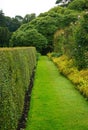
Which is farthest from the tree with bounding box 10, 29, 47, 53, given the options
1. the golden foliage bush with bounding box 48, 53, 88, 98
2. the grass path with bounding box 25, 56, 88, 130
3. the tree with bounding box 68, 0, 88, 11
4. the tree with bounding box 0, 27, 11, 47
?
the grass path with bounding box 25, 56, 88, 130

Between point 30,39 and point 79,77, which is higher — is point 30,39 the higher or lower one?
the lower one

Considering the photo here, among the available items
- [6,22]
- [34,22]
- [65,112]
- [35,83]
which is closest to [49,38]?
[34,22]

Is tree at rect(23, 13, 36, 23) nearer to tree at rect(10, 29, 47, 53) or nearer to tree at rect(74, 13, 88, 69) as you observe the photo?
tree at rect(10, 29, 47, 53)

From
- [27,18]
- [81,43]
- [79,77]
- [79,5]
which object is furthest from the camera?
[27,18]

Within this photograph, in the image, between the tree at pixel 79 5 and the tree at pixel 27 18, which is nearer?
the tree at pixel 79 5

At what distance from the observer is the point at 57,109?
455 inches

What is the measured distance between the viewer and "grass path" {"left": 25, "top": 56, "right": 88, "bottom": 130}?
952cm

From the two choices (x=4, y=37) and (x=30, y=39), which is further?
(x=4, y=37)

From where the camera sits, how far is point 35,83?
18297 mm

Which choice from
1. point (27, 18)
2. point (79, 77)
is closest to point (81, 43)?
point (79, 77)

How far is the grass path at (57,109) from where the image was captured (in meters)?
9.52

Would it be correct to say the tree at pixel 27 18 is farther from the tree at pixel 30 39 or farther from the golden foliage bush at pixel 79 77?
the golden foliage bush at pixel 79 77

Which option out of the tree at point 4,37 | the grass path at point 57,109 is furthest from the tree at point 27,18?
the grass path at point 57,109

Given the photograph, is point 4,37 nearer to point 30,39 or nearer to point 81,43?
point 30,39
